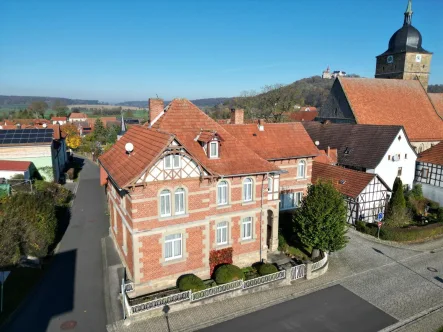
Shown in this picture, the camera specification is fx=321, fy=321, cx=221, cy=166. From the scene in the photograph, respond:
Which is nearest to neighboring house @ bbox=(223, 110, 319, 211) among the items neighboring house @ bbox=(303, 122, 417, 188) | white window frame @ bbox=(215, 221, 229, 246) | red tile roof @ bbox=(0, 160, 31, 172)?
white window frame @ bbox=(215, 221, 229, 246)

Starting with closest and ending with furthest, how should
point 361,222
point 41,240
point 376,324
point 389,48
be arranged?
point 376,324
point 41,240
point 361,222
point 389,48

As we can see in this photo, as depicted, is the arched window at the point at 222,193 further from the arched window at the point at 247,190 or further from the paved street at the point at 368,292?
the paved street at the point at 368,292

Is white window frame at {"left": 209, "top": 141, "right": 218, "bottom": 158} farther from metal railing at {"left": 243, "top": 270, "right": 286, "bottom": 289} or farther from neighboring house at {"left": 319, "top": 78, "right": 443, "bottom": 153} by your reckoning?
neighboring house at {"left": 319, "top": 78, "right": 443, "bottom": 153}

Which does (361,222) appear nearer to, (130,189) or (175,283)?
(175,283)

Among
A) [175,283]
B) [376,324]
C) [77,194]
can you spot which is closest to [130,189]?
[175,283]

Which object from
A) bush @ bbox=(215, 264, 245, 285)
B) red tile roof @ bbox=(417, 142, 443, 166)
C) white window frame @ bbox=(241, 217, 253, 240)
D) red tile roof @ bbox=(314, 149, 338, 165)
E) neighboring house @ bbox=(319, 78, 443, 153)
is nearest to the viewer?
bush @ bbox=(215, 264, 245, 285)

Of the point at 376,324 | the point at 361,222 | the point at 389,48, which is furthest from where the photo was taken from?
the point at 389,48

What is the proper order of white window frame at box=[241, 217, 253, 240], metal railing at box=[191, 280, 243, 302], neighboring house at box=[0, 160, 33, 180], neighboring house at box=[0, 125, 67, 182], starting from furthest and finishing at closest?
neighboring house at box=[0, 125, 67, 182]
neighboring house at box=[0, 160, 33, 180]
white window frame at box=[241, 217, 253, 240]
metal railing at box=[191, 280, 243, 302]
